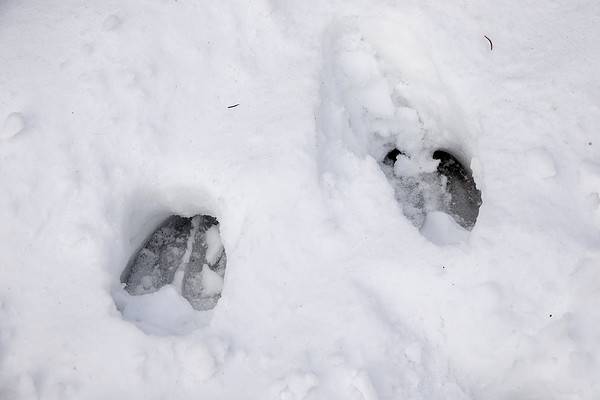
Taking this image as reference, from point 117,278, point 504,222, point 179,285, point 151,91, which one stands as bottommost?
point 179,285

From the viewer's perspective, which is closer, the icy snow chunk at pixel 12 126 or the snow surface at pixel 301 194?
the snow surface at pixel 301 194

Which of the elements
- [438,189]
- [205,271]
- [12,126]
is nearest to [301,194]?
[205,271]

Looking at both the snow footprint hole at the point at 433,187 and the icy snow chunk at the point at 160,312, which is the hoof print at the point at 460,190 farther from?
the icy snow chunk at the point at 160,312

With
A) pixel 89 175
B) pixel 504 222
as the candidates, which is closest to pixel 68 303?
pixel 89 175

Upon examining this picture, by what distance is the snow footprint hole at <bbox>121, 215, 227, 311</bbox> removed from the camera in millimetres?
2275

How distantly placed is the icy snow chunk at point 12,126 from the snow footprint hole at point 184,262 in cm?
65

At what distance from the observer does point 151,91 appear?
2289 millimetres

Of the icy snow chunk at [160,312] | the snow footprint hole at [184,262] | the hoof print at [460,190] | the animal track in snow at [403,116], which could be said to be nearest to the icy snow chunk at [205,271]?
the snow footprint hole at [184,262]

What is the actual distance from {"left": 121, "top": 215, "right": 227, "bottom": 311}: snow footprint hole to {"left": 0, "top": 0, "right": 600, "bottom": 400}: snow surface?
0.09 meters

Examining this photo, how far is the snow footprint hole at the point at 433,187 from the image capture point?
233 centimetres

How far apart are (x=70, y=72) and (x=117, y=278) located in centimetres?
86

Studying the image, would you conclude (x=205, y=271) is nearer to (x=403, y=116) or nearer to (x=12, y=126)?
(x=12, y=126)

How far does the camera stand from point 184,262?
2.36 m

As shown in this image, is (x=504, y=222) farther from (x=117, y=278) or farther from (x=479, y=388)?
(x=117, y=278)
